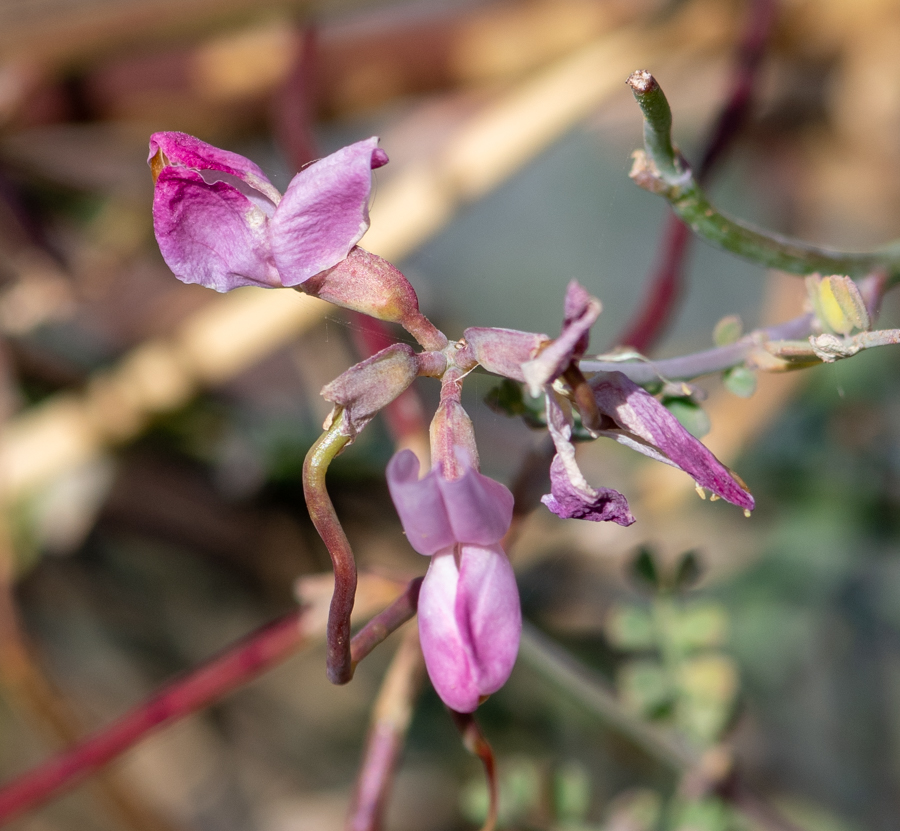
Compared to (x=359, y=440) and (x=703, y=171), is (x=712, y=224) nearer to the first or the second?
(x=703, y=171)

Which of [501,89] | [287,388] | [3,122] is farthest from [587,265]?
[3,122]

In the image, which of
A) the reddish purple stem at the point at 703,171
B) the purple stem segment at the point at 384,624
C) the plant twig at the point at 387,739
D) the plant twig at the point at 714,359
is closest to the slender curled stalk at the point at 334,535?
the purple stem segment at the point at 384,624

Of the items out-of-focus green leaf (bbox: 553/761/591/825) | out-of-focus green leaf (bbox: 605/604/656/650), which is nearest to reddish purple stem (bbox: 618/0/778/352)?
out-of-focus green leaf (bbox: 605/604/656/650)

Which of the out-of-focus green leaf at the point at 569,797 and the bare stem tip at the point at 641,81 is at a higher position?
the bare stem tip at the point at 641,81

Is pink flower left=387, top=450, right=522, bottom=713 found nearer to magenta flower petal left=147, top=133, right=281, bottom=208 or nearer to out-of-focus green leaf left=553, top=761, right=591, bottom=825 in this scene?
magenta flower petal left=147, top=133, right=281, bottom=208

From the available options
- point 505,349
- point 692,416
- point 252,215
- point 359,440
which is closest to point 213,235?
point 252,215

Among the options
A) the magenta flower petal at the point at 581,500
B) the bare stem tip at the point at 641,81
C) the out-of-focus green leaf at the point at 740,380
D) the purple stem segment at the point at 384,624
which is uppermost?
the bare stem tip at the point at 641,81

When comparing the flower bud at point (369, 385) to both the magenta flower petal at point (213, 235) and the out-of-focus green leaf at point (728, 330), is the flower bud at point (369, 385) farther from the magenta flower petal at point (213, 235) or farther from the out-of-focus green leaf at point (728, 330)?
the out-of-focus green leaf at point (728, 330)
